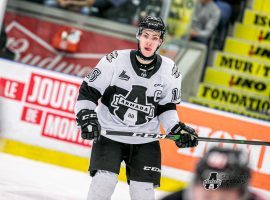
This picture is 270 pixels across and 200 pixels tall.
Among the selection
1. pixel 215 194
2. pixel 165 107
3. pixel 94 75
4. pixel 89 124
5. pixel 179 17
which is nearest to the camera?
pixel 215 194

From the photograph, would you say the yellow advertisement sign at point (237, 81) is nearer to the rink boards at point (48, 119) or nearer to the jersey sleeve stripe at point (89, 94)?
the rink boards at point (48, 119)

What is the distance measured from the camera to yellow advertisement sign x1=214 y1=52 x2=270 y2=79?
647 centimetres

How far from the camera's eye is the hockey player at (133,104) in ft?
9.31

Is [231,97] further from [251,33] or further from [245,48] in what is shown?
[251,33]

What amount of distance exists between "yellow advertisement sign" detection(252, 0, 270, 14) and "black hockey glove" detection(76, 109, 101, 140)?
4233mm

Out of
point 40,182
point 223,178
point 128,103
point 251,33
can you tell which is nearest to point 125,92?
point 128,103

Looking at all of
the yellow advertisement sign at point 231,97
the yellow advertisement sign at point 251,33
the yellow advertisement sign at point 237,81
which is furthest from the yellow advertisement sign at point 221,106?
the yellow advertisement sign at point 251,33

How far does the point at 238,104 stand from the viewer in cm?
612

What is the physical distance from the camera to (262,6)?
6715 millimetres

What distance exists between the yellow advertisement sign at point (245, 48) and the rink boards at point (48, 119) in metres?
1.80

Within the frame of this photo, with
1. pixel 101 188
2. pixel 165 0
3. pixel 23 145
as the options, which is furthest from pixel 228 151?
pixel 165 0

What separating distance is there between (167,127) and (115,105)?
26 centimetres

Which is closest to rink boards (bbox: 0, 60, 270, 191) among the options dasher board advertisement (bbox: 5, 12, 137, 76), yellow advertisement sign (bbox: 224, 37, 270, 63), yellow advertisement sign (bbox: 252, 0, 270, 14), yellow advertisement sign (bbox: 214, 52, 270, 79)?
dasher board advertisement (bbox: 5, 12, 137, 76)

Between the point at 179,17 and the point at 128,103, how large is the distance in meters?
3.15
